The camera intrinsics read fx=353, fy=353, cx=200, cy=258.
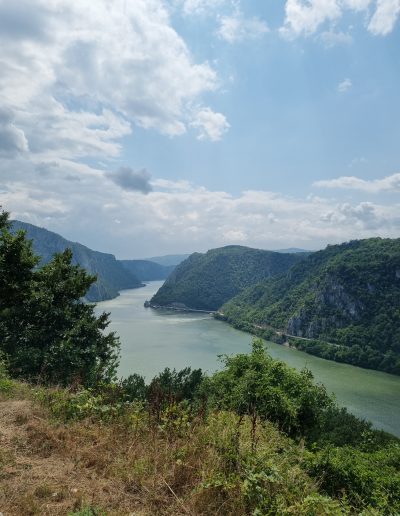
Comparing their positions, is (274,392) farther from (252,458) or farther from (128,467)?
(128,467)

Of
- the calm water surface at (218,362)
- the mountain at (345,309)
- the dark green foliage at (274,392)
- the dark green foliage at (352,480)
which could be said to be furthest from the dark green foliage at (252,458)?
the mountain at (345,309)

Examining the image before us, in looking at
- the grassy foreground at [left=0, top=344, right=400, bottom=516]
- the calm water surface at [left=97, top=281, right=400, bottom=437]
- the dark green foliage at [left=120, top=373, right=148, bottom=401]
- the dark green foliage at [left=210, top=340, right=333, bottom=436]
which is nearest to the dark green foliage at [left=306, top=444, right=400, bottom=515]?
the grassy foreground at [left=0, top=344, right=400, bottom=516]

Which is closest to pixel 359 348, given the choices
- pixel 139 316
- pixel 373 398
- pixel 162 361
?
pixel 373 398

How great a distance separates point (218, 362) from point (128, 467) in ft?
211

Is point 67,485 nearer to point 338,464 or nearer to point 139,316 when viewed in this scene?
point 338,464

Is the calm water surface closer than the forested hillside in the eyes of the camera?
No

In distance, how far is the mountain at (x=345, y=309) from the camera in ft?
284

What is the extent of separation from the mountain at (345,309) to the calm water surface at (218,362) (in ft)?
24.2

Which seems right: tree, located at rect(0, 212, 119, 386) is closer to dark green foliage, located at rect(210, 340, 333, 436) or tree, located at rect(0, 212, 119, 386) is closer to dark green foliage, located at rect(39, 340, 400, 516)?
dark green foliage, located at rect(210, 340, 333, 436)

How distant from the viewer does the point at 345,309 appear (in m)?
110

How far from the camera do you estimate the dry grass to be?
382 cm

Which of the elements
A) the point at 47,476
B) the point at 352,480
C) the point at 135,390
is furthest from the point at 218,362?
the point at 47,476

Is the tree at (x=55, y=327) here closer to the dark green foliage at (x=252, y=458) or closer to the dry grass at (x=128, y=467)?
the dark green foliage at (x=252, y=458)

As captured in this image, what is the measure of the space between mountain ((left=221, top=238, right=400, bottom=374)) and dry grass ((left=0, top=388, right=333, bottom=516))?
80411 millimetres
